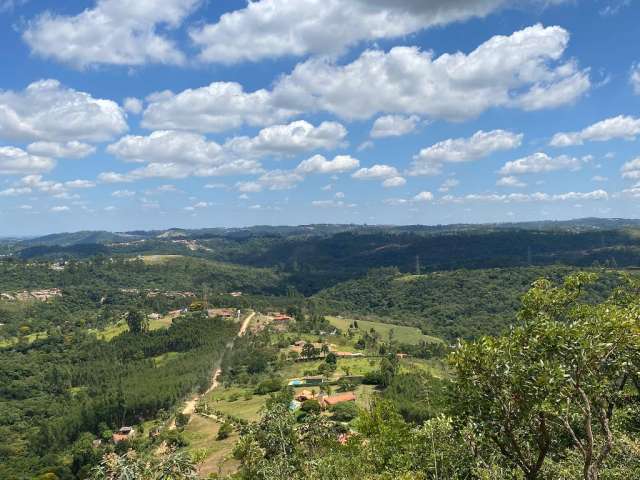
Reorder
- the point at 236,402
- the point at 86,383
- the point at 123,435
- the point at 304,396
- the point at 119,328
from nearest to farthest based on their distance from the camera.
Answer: the point at 304,396
the point at 123,435
the point at 236,402
the point at 86,383
the point at 119,328

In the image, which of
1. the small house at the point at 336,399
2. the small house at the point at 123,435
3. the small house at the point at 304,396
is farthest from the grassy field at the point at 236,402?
the small house at the point at 123,435

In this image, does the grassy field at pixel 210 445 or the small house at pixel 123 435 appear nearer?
the grassy field at pixel 210 445

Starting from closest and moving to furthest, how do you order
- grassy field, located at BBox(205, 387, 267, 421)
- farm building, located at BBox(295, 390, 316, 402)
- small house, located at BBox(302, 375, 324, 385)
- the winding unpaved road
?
farm building, located at BBox(295, 390, 316, 402), grassy field, located at BBox(205, 387, 267, 421), the winding unpaved road, small house, located at BBox(302, 375, 324, 385)

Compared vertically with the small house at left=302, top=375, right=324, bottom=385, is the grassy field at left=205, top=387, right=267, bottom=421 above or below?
below

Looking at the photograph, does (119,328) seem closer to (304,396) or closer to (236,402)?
(236,402)

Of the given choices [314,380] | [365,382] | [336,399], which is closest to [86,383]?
[314,380]

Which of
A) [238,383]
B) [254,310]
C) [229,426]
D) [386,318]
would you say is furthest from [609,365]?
[386,318]

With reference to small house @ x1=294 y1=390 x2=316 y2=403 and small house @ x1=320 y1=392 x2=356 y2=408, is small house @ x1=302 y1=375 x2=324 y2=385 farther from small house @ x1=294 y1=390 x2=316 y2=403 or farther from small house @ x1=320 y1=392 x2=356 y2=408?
small house @ x1=320 y1=392 x2=356 y2=408

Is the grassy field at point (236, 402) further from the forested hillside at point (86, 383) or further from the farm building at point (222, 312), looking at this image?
the farm building at point (222, 312)

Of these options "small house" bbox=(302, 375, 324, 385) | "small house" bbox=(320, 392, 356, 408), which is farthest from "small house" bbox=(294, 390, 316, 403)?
"small house" bbox=(302, 375, 324, 385)
